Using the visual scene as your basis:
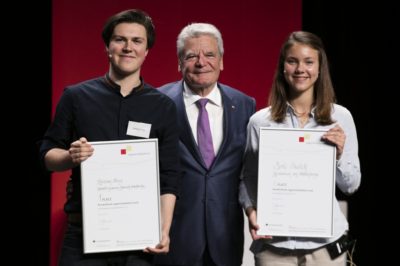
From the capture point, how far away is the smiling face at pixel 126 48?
2.72 m

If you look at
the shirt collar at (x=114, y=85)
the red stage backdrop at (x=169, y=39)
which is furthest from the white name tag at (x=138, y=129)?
the red stage backdrop at (x=169, y=39)

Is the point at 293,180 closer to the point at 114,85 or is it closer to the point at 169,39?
the point at 114,85

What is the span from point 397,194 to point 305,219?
2.12 m

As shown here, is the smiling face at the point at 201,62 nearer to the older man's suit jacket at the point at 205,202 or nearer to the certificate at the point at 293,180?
the older man's suit jacket at the point at 205,202

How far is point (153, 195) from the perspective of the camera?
2.67 m

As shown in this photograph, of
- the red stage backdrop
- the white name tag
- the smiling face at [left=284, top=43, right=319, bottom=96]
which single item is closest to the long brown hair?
the smiling face at [left=284, top=43, right=319, bottom=96]

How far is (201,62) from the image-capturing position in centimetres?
309

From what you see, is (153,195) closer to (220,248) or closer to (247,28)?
(220,248)

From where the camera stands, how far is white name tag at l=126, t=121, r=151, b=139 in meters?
2.66

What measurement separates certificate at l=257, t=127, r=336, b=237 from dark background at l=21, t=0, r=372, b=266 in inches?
76.7

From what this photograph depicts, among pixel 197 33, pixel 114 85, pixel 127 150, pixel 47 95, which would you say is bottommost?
pixel 127 150

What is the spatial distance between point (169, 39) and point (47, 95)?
883 millimetres

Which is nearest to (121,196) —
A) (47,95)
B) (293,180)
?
(293,180)

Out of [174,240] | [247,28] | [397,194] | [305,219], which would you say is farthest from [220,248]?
[397,194]
